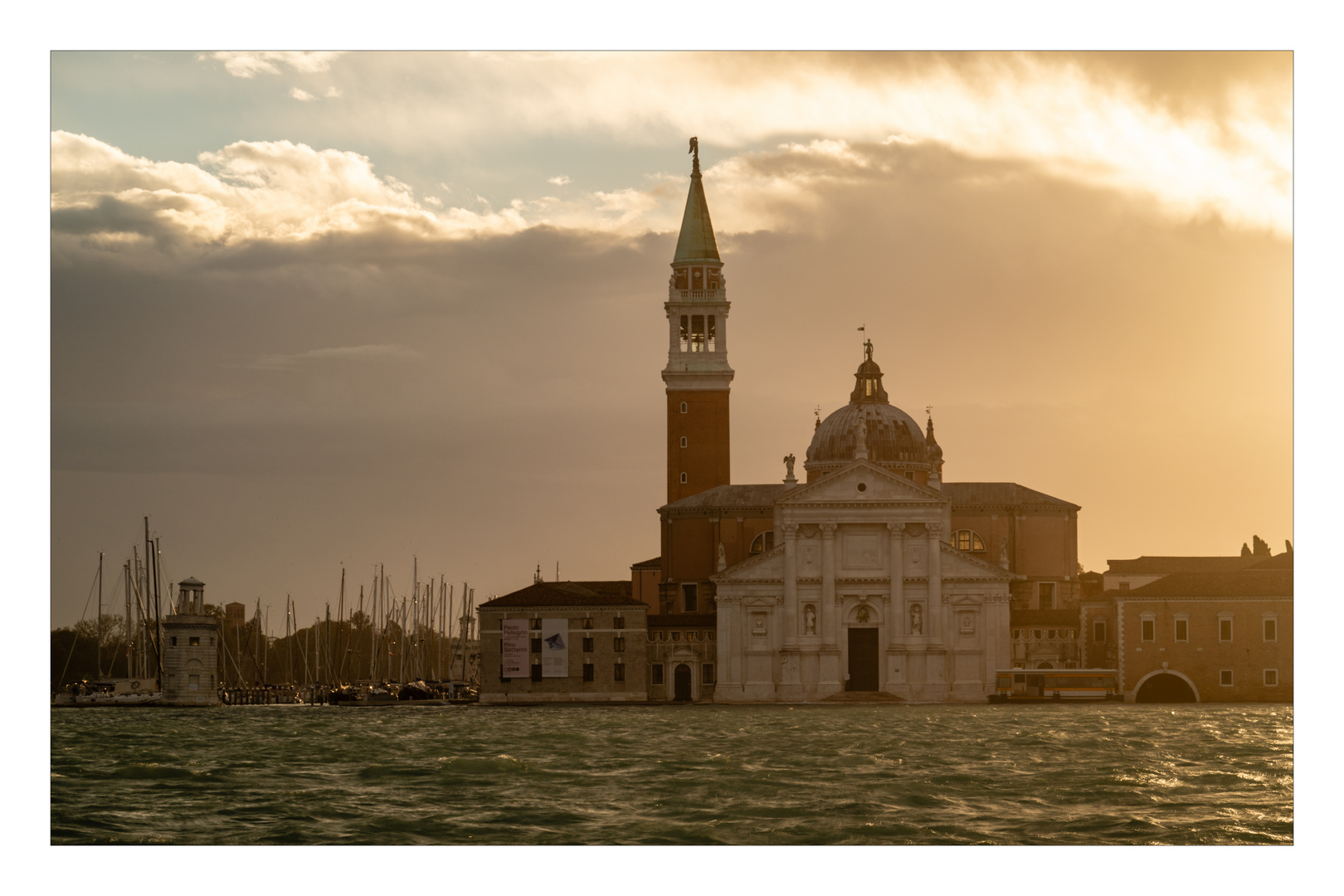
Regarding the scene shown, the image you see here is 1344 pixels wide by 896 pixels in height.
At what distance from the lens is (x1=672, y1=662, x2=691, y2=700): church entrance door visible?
2489 inches

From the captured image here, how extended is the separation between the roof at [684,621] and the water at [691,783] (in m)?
17.8

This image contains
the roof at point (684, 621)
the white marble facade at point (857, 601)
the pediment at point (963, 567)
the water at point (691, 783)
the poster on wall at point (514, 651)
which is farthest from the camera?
the roof at point (684, 621)

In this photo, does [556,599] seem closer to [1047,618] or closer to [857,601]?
[857,601]

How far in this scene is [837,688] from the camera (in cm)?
6097

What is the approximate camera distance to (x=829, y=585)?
204 ft

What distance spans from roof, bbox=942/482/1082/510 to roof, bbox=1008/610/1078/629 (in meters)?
4.80

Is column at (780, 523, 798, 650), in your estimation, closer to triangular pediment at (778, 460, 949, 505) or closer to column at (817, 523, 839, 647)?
column at (817, 523, 839, 647)

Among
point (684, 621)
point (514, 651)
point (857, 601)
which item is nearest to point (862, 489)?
point (857, 601)

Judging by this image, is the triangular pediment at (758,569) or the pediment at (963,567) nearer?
the pediment at (963,567)

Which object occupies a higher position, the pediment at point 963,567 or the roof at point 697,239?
the roof at point 697,239

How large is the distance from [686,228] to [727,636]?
18.0 m

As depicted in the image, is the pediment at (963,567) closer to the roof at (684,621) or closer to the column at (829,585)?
the column at (829,585)

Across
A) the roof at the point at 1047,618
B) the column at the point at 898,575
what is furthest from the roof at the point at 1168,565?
the column at the point at 898,575

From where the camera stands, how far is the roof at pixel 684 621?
2512 inches
